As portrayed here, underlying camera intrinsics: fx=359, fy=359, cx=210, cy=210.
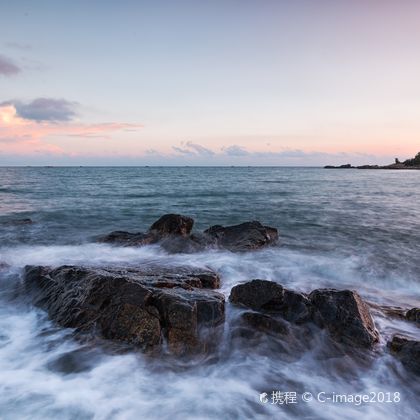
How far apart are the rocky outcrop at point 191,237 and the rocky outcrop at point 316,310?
5463mm

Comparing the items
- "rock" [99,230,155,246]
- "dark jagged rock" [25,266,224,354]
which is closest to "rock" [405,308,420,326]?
"dark jagged rock" [25,266,224,354]

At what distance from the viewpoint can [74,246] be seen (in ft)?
44.5

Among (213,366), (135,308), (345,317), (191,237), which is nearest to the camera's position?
(213,366)

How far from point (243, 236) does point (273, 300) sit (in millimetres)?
6660

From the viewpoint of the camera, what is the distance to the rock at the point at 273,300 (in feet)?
22.8

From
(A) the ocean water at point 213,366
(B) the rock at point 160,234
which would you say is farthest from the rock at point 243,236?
(B) the rock at point 160,234

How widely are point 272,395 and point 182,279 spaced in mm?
3508

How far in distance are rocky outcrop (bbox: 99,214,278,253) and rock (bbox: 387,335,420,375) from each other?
22.9 ft

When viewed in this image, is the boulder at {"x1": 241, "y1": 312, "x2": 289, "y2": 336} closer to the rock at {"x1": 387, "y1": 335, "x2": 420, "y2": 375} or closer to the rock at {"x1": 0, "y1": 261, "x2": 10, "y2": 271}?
the rock at {"x1": 387, "y1": 335, "x2": 420, "y2": 375}

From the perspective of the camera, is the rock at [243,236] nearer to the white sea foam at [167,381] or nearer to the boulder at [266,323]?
the boulder at [266,323]

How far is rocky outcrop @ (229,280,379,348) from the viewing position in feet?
20.9

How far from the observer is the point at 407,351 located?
5.85 metres

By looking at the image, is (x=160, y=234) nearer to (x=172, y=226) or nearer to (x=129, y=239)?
(x=172, y=226)

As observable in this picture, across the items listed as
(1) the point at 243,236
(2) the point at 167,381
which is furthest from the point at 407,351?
(1) the point at 243,236
